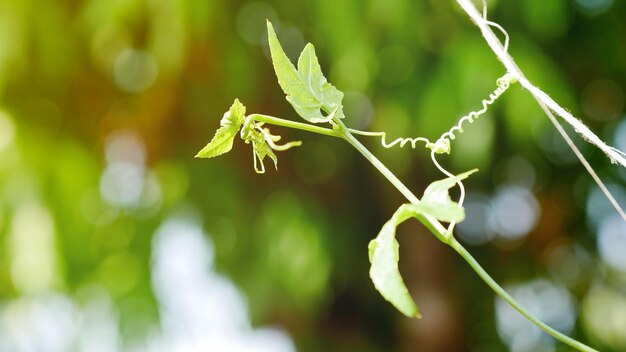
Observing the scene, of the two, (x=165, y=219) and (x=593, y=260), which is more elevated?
(x=593, y=260)

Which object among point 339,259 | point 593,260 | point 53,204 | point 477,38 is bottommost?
point 53,204

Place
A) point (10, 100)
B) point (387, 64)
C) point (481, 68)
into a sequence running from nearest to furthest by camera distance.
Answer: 1. point (481, 68)
2. point (387, 64)
3. point (10, 100)

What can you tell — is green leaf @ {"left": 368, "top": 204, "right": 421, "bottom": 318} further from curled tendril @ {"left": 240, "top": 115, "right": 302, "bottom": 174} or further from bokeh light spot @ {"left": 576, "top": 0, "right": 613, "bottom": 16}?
bokeh light spot @ {"left": 576, "top": 0, "right": 613, "bottom": 16}

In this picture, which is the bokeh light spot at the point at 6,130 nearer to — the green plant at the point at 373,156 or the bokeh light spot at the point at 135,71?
the bokeh light spot at the point at 135,71

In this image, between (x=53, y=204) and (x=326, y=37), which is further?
(x=53, y=204)

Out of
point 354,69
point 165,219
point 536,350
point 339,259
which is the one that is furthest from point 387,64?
point 536,350

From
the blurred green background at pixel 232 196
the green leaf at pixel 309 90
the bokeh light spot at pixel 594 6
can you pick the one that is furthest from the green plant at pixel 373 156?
the bokeh light spot at pixel 594 6

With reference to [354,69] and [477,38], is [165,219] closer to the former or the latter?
[354,69]
